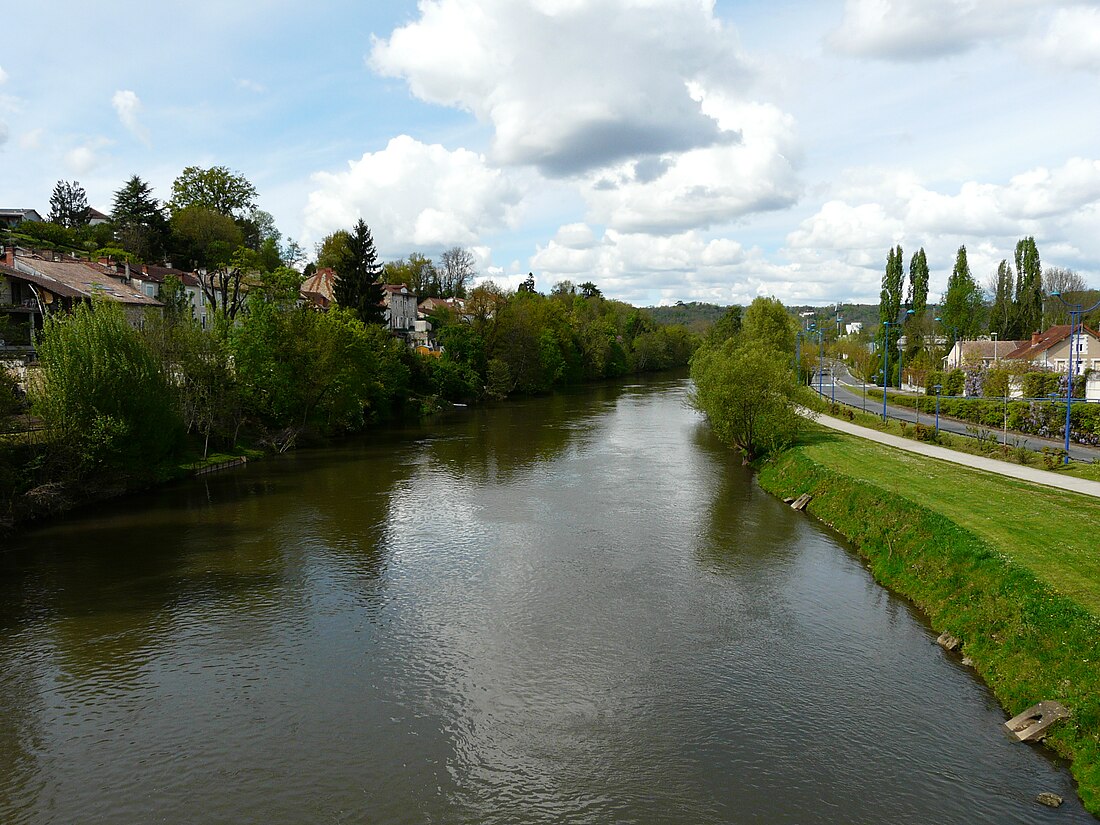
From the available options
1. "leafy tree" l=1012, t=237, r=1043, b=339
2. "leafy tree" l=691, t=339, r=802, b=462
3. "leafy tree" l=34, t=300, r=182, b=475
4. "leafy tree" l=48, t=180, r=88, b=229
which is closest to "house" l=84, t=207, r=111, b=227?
"leafy tree" l=48, t=180, r=88, b=229

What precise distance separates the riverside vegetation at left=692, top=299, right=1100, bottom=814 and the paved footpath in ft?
4.16

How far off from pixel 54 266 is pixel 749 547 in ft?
195

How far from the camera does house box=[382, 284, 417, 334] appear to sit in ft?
315

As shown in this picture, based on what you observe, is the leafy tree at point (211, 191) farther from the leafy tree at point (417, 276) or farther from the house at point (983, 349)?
the house at point (983, 349)

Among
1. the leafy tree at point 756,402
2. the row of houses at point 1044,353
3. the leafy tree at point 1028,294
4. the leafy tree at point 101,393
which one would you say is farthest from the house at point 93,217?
the leafy tree at point 1028,294

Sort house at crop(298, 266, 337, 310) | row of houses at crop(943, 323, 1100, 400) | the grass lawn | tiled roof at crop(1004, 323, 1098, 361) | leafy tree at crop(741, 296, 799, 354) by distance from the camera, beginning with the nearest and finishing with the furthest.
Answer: the grass lawn → row of houses at crop(943, 323, 1100, 400) → tiled roof at crop(1004, 323, 1098, 361) → house at crop(298, 266, 337, 310) → leafy tree at crop(741, 296, 799, 354)

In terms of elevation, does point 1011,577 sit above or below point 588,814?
above

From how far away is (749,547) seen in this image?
2712 centimetres

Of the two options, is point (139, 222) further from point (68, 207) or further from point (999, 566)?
point (999, 566)

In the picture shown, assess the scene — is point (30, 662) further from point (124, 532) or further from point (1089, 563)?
point (1089, 563)

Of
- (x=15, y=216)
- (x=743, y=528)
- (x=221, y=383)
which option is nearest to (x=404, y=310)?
(x=15, y=216)

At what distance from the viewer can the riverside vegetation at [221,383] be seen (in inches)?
1228

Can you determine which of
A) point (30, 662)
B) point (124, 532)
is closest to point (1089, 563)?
point (30, 662)

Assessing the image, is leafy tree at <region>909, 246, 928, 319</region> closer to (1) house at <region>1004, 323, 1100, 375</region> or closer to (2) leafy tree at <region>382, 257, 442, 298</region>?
(1) house at <region>1004, 323, 1100, 375</region>
